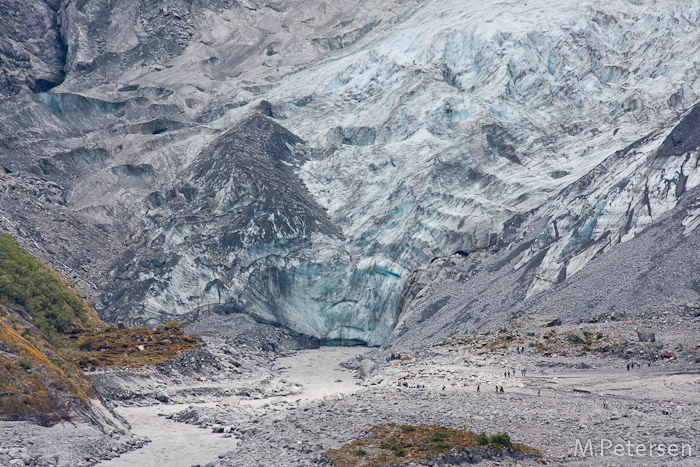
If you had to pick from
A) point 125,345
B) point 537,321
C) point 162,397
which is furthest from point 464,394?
point 125,345

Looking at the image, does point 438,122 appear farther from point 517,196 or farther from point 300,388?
point 300,388

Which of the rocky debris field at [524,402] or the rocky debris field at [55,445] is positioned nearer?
the rocky debris field at [55,445]

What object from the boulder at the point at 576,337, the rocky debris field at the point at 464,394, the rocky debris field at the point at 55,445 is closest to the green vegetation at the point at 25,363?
the rocky debris field at the point at 55,445

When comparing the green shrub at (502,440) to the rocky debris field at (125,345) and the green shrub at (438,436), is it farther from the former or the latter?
the rocky debris field at (125,345)

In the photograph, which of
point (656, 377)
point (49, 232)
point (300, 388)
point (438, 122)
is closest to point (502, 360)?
point (656, 377)

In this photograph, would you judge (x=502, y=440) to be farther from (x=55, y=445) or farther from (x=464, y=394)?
(x=55, y=445)

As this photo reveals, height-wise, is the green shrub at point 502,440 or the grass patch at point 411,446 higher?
the green shrub at point 502,440
